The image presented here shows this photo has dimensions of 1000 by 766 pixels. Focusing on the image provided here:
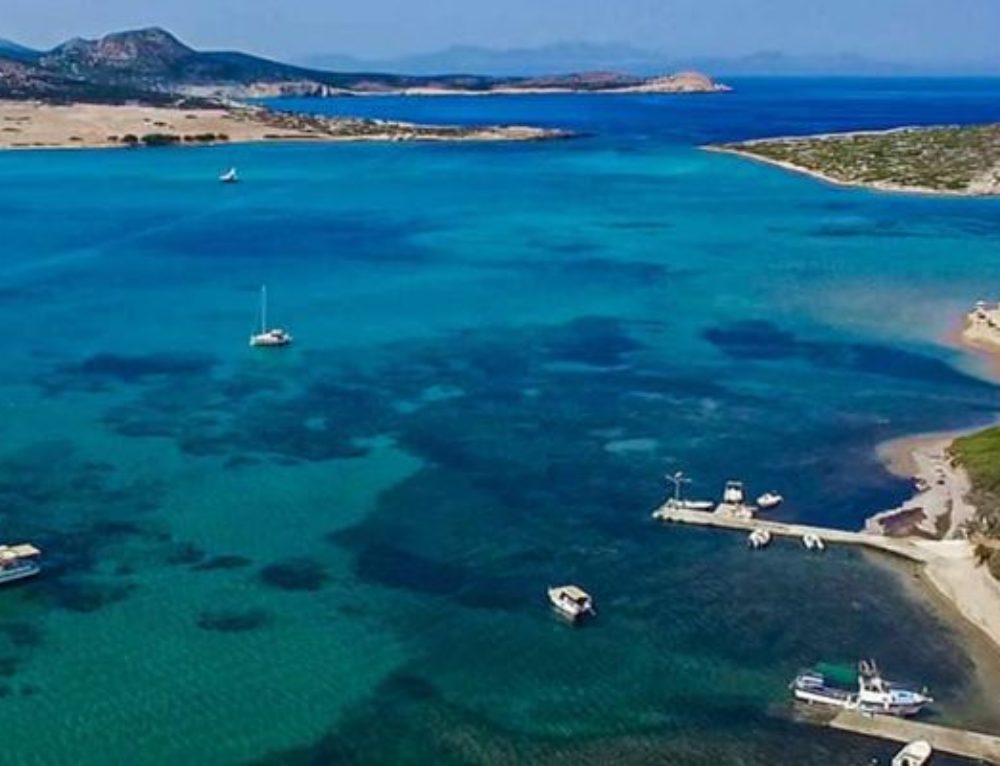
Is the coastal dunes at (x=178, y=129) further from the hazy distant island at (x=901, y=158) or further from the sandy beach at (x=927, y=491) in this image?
the sandy beach at (x=927, y=491)

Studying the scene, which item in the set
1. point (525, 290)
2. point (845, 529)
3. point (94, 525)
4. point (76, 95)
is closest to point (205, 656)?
point (94, 525)

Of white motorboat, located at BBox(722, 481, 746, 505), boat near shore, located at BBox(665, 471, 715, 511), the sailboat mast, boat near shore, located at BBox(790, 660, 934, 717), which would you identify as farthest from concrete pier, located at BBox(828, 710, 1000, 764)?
the sailboat mast

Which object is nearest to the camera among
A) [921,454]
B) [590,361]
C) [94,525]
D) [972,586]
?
[972,586]

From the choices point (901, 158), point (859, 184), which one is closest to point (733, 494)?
point (859, 184)

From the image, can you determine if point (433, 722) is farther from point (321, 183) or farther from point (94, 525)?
point (321, 183)

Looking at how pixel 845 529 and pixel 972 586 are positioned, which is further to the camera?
pixel 845 529

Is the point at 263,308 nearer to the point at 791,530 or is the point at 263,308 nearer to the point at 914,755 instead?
the point at 791,530

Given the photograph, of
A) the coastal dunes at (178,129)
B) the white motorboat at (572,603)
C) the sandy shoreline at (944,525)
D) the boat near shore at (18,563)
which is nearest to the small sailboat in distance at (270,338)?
the boat near shore at (18,563)
